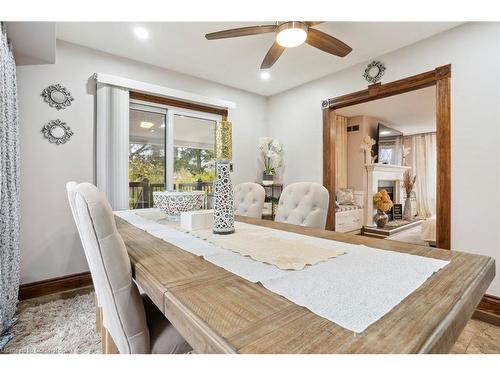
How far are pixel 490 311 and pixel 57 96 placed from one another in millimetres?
4286

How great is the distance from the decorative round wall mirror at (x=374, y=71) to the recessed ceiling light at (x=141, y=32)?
7.87 ft

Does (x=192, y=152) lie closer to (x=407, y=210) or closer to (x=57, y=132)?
(x=57, y=132)

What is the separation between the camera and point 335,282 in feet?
2.26

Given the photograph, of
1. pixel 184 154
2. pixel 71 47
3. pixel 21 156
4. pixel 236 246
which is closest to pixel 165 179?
pixel 184 154

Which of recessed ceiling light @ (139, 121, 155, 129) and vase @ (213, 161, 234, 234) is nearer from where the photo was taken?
vase @ (213, 161, 234, 234)

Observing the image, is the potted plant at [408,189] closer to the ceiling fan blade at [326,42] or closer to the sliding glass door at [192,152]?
the sliding glass door at [192,152]

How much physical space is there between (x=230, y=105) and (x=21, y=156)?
7.88 ft

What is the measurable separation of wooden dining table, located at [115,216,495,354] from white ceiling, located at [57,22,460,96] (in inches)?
87.5

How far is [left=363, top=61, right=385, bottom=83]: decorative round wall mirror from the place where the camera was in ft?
9.03

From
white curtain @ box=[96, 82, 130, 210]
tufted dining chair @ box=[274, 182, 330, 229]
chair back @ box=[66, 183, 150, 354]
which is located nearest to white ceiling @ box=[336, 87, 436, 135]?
tufted dining chair @ box=[274, 182, 330, 229]

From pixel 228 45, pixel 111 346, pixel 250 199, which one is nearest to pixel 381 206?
pixel 250 199

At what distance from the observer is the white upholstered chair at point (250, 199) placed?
2.26 m

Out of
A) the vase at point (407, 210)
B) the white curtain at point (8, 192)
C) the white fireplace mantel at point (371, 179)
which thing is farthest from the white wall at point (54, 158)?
the vase at point (407, 210)

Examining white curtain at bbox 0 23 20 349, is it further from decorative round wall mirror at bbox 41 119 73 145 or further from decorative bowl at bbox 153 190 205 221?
decorative bowl at bbox 153 190 205 221
